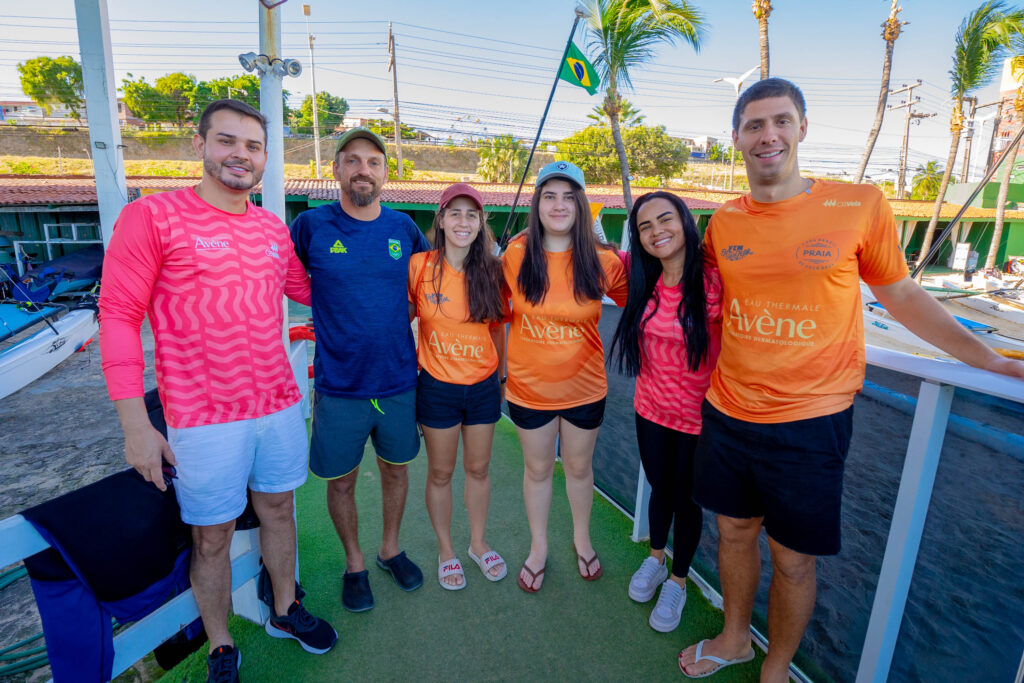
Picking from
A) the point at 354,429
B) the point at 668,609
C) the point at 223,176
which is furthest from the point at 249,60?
the point at 668,609

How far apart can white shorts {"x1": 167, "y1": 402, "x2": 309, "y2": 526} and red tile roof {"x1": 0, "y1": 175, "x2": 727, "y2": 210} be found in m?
11.6

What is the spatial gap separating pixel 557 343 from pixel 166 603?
5.27 ft

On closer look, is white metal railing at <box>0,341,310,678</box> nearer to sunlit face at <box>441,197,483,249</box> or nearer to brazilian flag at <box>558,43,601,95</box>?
Result: sunlit face at <box>441,197,483,249</box>

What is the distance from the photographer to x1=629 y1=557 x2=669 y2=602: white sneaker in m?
2.18

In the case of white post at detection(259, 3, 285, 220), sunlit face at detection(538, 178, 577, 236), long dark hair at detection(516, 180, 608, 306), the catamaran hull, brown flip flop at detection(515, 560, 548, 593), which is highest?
white post at detection(259, 3, 285, 220)

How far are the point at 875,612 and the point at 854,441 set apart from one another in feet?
1.80

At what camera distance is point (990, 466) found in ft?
4.32

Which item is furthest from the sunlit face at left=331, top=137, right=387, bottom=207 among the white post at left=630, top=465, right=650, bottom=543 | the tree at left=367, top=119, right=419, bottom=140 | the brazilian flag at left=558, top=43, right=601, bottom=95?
the tree at left=367, top=119, right=419, bottom=140

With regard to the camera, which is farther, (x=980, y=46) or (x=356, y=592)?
(x=980, y=46)

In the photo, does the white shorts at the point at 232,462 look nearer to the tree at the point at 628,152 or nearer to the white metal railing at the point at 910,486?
the white metal railing at the point at 910,486

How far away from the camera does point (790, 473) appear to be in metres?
1.49

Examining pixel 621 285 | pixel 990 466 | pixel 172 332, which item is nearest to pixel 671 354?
pixel 621 285

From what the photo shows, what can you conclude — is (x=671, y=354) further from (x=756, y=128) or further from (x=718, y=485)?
(x=756, y=128)

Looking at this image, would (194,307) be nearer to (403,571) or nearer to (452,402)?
(452,402)
